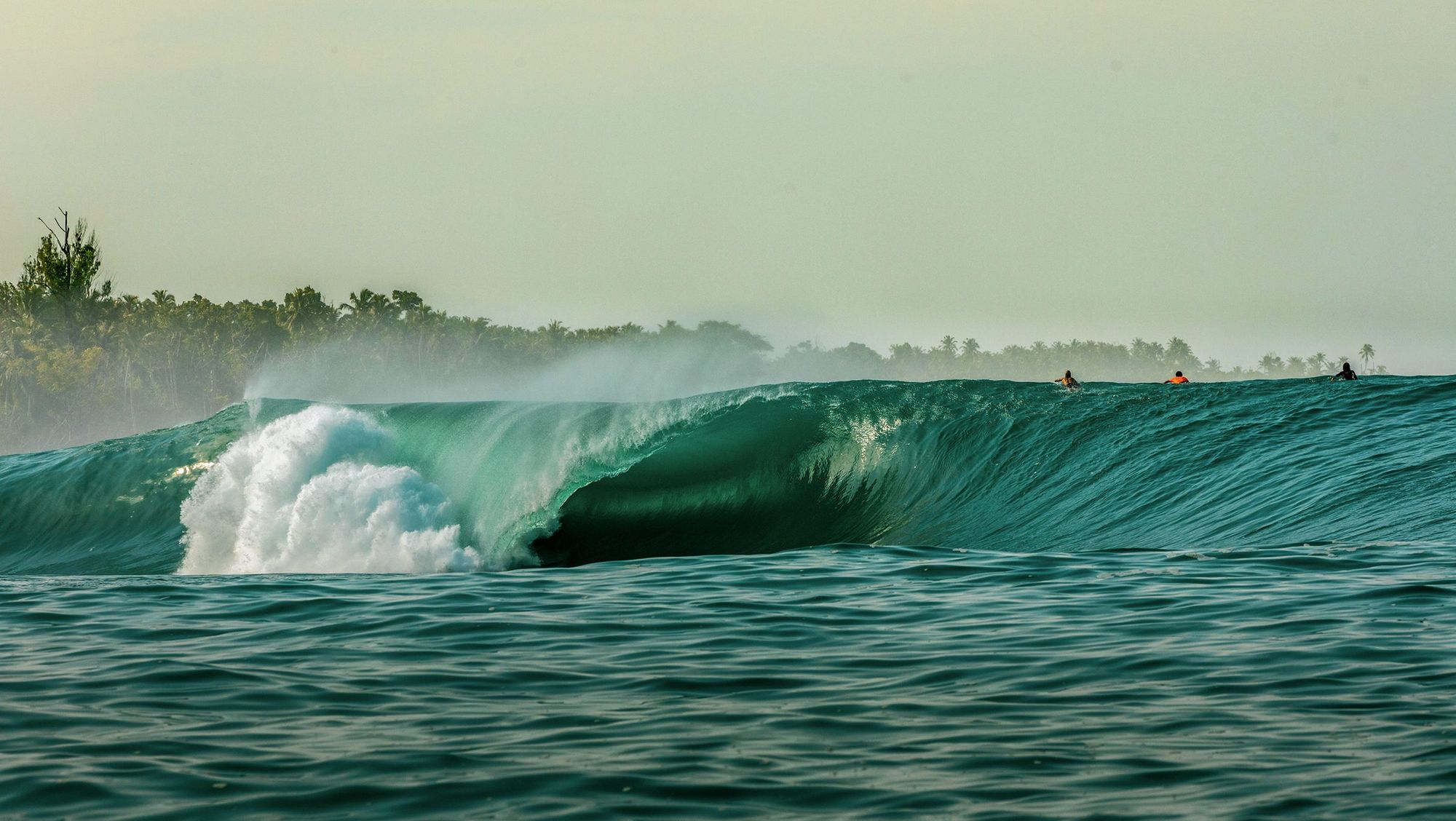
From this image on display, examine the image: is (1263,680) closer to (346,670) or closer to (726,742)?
(726,742)

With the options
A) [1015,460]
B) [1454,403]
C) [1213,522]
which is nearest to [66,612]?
[1213,522]

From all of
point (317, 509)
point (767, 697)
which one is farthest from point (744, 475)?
point (767, 697)

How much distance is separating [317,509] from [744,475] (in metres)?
6.41

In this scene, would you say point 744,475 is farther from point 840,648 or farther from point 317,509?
point 840,648

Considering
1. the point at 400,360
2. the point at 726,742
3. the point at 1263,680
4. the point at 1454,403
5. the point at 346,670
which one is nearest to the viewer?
the point at 726,742

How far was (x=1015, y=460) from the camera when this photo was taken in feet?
66.5

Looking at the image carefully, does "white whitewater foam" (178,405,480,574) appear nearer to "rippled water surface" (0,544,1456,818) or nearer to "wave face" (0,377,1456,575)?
"wave face" (0,377,1456,575)

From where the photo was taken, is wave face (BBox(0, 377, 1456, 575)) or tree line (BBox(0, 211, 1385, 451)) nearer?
wave face (BBox(0, 377, 1456, 575))

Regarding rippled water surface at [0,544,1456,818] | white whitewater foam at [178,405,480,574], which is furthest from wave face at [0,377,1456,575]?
rippled water surface at [0,544,1456,818]

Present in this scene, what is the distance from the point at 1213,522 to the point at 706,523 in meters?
8.05

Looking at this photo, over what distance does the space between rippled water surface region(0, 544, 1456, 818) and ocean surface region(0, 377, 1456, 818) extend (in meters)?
0.03

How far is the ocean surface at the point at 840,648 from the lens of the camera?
555 centimetres

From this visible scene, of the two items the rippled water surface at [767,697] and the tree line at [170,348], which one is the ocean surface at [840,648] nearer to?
the rippled water surface at [767,697]

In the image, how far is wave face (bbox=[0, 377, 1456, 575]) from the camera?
56.9 feet
